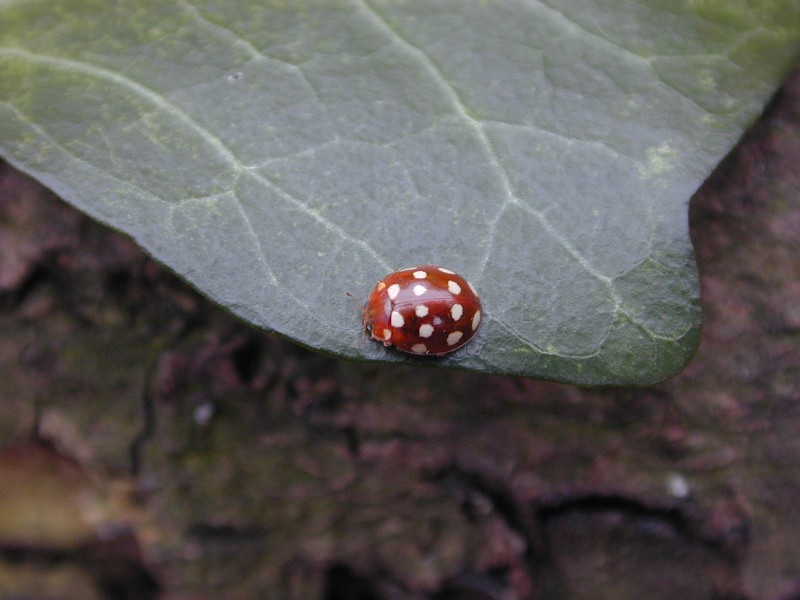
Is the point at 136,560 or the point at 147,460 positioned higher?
→ the point at 147,460

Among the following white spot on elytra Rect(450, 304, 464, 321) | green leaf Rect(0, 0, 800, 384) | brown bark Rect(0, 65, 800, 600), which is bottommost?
brown bark Rect(0, 65, 800, 600)

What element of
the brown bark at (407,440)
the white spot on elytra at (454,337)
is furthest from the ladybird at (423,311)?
the brown bark at (407,440)

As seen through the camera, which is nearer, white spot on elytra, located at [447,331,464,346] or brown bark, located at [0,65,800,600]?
white spot on elytra, located at [447,331,464,346]

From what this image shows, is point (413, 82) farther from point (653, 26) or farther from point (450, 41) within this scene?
point (653, 26)

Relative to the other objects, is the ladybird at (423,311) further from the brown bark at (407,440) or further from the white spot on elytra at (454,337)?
the brown bark at (407,440)

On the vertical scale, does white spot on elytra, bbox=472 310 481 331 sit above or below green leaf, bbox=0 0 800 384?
below

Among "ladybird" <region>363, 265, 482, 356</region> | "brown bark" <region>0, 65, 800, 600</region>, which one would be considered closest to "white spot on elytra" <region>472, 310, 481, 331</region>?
"ladybird" <region>363, 265, 482, 356</region>

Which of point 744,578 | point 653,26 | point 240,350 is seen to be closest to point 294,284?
point 240,350

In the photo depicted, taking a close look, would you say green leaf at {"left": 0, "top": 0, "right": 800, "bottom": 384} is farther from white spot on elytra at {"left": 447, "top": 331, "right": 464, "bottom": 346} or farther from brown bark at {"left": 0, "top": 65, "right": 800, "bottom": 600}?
brown bark at {"left": 0, "top": 65, "right": 800, "bottom": 600}
